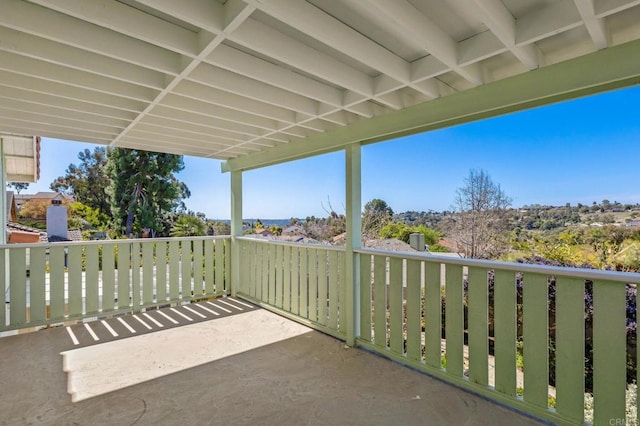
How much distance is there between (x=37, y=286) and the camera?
3631 mm

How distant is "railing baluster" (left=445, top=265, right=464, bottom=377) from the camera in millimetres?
2462

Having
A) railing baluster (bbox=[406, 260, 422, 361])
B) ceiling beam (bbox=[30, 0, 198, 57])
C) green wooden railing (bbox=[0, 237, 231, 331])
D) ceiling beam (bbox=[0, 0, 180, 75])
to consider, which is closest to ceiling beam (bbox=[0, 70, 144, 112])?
ceiling beam (bbox=[0, 0, 180, 75])

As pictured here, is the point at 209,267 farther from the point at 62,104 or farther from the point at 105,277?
the point at 62,104

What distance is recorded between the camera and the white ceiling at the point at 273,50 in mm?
1472

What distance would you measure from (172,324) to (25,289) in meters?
1.63

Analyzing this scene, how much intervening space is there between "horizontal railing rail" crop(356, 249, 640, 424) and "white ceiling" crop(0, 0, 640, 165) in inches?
52.2

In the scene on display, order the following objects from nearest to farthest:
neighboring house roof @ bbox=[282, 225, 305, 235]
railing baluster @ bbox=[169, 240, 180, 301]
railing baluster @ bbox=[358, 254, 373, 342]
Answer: railing baluster @ bbox=[358, 254, 373, 342], railing baluster @ bbox=[169, 240, 180, 301], neighboring house roof @ bbox=[282, 225, 305, 235]

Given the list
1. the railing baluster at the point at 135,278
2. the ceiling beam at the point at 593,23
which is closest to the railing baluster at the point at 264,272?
the railing baluster at the point at 135,278

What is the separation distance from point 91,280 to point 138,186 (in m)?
10.5

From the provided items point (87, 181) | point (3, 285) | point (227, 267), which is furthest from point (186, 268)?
point (87, 181)

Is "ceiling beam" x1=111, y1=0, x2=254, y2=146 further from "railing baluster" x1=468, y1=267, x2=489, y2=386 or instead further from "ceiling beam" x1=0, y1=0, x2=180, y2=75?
"railing baluster" x1=468, y1=267, x2=489, y2=386

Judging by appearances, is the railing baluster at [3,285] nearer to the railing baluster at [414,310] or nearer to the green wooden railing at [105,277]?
the green wooden railing at [105,277]

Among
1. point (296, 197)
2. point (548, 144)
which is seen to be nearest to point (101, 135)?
point (548, 144)

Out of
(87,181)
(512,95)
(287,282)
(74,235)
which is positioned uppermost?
(87,181)
